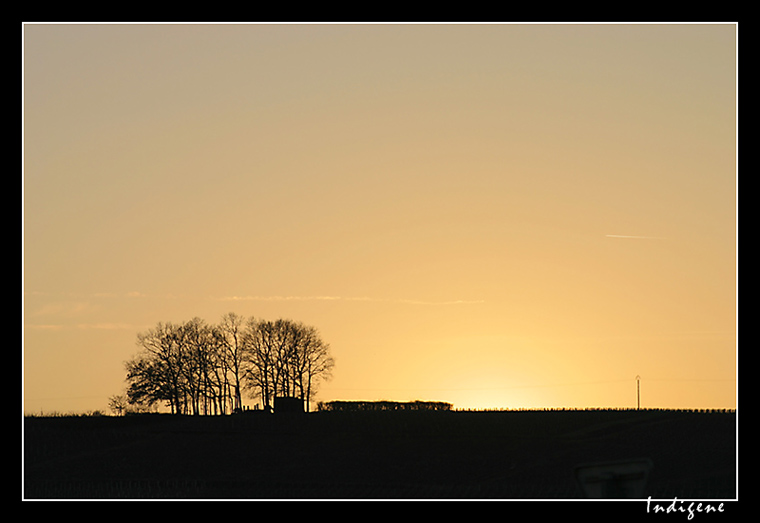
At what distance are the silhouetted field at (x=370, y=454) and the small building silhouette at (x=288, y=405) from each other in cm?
733

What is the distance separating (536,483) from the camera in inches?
2347

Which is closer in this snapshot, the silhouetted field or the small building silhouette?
the silhouetted field

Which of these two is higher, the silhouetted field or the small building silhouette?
the small building silhouette

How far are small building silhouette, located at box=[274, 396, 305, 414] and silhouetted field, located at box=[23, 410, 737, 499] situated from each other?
7.33 m

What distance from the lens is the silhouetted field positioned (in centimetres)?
5709

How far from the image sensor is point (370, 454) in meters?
71.6

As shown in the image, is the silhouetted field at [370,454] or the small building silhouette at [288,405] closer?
the silhouetted field at [370,454]

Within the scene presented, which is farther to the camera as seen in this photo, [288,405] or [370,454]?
[288,405]

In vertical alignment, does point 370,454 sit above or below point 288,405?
below

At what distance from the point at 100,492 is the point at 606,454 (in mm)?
34509

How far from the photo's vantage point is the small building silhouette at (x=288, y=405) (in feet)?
318

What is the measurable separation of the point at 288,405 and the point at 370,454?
26986mm
